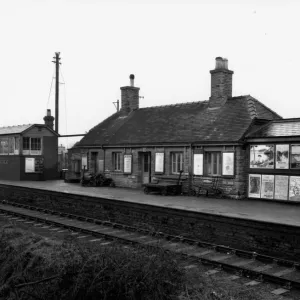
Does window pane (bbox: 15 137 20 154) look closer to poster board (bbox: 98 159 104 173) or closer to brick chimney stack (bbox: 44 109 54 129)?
brick chimney stack (bbox: 44 109 54 129)

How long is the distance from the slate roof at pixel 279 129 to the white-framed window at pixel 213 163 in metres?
1.96

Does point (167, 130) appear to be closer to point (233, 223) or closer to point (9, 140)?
point (233, 223)

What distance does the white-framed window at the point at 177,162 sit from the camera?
68.0ft

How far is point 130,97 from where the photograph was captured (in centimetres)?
2881

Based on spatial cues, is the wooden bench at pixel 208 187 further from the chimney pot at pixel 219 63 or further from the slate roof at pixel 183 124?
the chimney pot at pixel 219 63

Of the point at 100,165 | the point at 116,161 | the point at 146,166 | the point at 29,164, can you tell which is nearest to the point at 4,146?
the point at 29,164

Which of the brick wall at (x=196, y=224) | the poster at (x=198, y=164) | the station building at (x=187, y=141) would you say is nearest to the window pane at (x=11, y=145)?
the station building at (x=187, y=141)

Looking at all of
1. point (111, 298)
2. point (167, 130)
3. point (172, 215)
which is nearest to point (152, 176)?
point (167, 130)

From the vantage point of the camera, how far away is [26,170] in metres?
28.7

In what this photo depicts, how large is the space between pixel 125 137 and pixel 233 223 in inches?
513

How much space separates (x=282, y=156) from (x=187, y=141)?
5033 millimetres

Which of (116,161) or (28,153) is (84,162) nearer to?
(116,161)

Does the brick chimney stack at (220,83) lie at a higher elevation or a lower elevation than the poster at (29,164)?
higher

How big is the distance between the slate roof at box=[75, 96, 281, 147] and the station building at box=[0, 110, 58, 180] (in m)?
3.92
